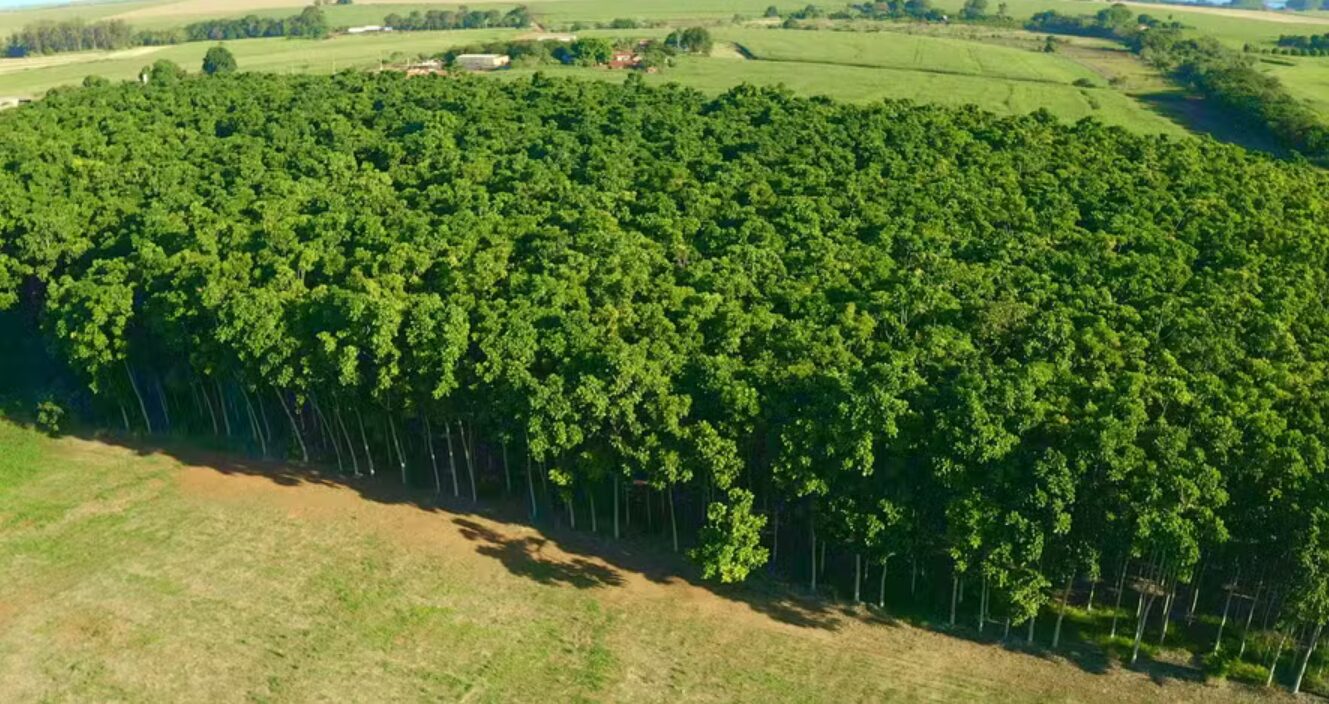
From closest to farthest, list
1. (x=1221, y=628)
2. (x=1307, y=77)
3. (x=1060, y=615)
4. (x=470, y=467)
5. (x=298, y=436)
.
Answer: (x=1221, y=628), (x=1060, y=615), (x=470, y=467), (x=298, y=436), (x=1307, y=77)

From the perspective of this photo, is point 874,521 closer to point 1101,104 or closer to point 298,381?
point 298,381

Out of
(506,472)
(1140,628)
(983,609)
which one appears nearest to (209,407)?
(506,472)

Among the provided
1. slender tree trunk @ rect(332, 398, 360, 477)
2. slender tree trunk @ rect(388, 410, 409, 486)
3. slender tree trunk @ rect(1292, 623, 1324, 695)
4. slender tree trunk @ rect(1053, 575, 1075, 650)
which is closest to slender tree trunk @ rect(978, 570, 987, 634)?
slender tree trunk @ rect(1053, 575, 1075, 650)

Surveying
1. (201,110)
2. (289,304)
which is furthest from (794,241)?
(201,110)

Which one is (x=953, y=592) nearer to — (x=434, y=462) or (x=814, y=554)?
(x=814, y=554)

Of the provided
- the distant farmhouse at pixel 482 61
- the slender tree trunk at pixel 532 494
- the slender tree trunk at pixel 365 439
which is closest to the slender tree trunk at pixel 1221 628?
the slender tree trunk at pixel 532 494

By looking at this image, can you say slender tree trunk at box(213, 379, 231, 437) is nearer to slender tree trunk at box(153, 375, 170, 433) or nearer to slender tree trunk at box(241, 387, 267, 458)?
slender tree trunk at box(241, 387, 267, 458)
